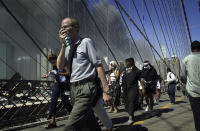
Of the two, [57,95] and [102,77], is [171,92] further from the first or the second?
[102,77]

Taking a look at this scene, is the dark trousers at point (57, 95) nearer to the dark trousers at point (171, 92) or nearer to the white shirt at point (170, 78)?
the dark trousers at point (171, 92)

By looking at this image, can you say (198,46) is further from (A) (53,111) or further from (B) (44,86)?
(B) (44,86)

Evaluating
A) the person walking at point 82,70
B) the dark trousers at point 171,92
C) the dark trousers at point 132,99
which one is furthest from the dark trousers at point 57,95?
the dark trousers at point 171,92

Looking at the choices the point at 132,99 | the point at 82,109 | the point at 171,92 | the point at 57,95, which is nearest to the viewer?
the point at 82,109

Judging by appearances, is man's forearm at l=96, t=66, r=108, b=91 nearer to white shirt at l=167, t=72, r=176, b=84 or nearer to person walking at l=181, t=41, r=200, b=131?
person walking at l=181, t=41, r=200, b=131

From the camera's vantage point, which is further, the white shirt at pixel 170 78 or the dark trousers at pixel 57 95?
the white shirt at pixel 170 78

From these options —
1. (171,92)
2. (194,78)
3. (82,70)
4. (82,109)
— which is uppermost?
(82,70)

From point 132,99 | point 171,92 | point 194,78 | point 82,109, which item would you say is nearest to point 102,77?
point 82,109

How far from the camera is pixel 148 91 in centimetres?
534

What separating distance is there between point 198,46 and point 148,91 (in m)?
2.73

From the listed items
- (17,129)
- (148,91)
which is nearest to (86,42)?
(17,129)

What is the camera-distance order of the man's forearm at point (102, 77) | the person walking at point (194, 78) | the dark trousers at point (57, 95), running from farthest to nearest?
the dark trousers at point (57, 95) → the person walking at point (194, 78) → the man's forearm at point (102, 77)

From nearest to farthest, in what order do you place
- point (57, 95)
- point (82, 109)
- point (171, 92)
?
1. point (82, 109)
2. point (57, 95)
3. point (171, 92)

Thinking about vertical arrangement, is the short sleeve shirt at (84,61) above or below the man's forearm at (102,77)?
above
